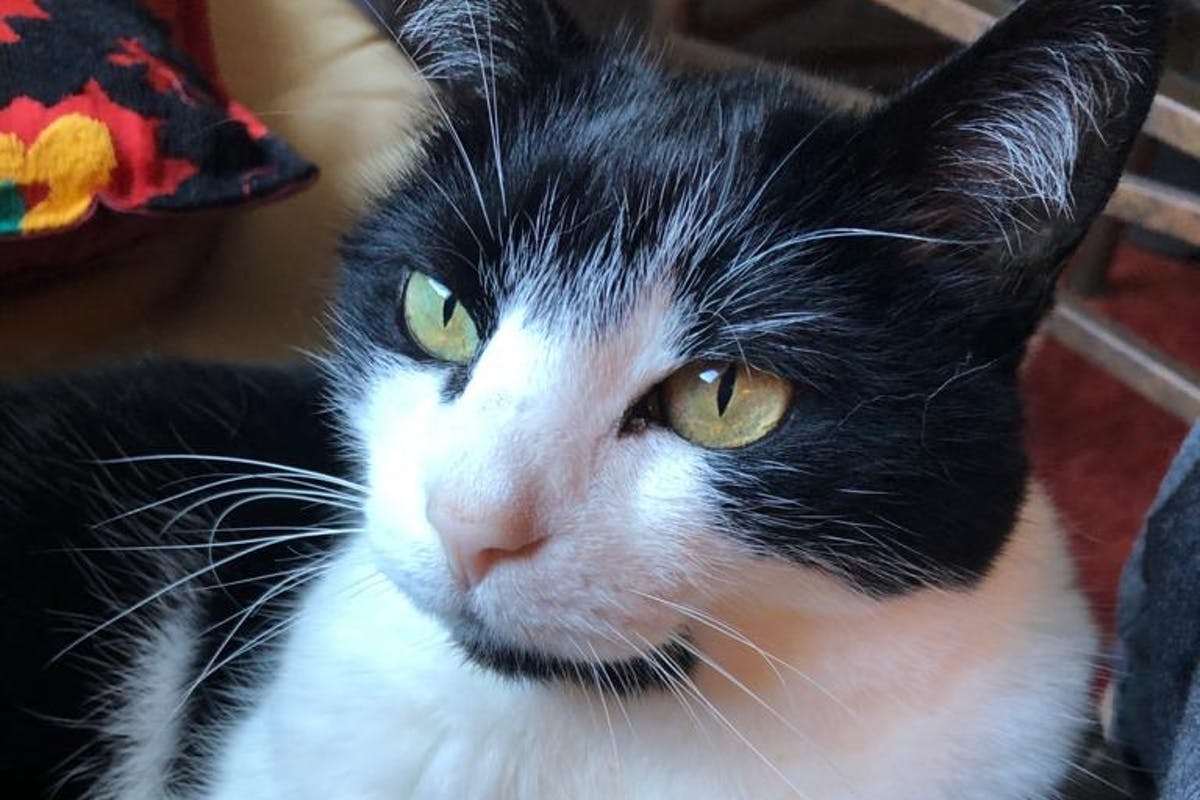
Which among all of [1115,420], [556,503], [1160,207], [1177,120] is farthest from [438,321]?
[1115,420]

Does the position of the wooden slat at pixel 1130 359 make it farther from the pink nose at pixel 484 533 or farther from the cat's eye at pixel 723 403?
the pink nose at pixel 484 533

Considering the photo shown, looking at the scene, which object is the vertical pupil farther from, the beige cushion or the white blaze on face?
the beige cushion

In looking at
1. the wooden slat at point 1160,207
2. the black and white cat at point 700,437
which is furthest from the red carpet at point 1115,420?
the black and white cat at point 700,437

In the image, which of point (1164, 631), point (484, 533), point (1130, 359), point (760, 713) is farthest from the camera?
point (1130, 359)

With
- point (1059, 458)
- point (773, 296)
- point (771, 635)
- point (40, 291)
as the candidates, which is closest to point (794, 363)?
point (773, 296)

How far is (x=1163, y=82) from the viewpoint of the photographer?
1418mm

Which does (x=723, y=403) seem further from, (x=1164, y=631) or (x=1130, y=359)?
(x=1130, y=359)

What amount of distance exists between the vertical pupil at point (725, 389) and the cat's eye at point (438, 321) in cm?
14

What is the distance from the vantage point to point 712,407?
625 mm

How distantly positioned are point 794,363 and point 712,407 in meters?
0.05

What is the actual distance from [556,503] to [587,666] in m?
0.12

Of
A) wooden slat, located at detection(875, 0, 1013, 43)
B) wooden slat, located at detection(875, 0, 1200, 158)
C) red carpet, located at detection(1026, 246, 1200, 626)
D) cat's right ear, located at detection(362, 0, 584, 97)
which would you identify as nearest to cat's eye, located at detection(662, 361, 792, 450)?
cat's right ear, located at detection(362, 0, 584, 97)

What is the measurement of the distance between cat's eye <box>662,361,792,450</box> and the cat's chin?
11 cm

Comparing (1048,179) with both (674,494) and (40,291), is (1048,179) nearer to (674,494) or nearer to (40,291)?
(674,494)
